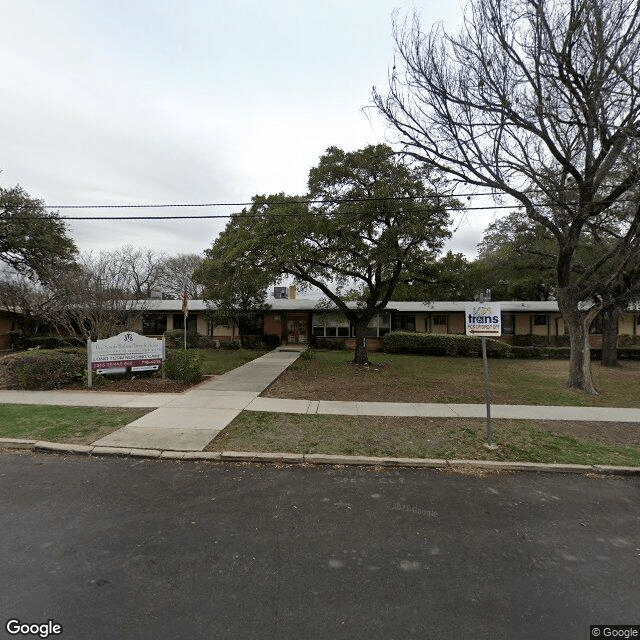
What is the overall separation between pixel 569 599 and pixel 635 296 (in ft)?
48.6

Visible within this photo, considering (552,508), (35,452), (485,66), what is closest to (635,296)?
(485,66)

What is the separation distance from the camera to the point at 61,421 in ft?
22.5

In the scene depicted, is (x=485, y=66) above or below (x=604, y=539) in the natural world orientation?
above

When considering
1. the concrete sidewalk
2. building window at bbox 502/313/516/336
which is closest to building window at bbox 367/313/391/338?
building window at bbox 502/313/516/336

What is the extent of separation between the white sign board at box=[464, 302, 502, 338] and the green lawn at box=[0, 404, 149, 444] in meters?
6.52

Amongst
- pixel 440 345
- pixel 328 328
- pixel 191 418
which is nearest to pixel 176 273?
pixel 328 328

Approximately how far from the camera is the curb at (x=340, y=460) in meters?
5.16

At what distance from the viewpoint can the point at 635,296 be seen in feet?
43.5

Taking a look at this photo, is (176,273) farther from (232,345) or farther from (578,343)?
(578,343)

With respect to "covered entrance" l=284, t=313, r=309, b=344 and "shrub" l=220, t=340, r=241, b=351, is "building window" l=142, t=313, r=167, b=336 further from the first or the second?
"covered entrance" l=284, t=313, r=309, b=344

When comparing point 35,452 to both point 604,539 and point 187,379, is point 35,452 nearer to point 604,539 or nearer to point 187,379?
point 187,379

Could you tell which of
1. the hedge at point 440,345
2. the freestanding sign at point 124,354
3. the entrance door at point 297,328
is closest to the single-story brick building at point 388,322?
the entrance door at point 297,328

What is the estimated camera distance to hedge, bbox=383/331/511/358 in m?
22.1

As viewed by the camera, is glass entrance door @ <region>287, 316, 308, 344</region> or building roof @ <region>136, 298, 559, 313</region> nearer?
building roof @ <region>136, 298, 559, 313</region>
